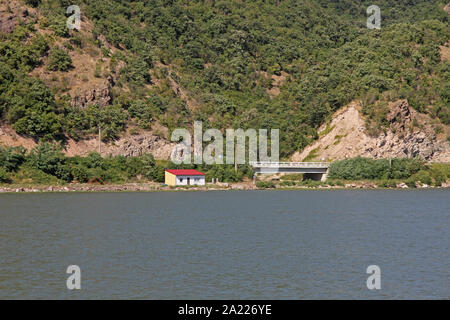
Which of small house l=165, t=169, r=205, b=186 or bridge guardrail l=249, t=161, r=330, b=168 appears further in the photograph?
bridge guardrail l=249, t=161, r=330, b=168

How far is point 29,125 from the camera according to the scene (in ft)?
334

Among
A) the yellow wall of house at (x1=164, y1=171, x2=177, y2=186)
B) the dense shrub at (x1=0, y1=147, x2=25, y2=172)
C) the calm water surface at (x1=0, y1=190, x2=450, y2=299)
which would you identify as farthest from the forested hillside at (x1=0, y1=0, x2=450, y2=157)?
the calm water surface at (x1=0, y1=190, x2=450, y2=299)

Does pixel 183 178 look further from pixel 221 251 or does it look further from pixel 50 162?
pixel 221 251

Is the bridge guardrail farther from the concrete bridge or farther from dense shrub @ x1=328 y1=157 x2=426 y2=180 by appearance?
dense shrub @ x1=328 y1=157 x2=426 y2=180

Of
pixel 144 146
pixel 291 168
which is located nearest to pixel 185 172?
pixel 144 146

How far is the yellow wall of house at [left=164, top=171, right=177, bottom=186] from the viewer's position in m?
99.0

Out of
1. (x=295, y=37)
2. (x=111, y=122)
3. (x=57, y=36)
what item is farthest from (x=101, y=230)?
(x=295, y=37)

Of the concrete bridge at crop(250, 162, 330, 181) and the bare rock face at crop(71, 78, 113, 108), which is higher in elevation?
the bare rock face at crop(71, 78, 113, 108)

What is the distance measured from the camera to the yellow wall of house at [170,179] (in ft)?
325

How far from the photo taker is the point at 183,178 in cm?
9981

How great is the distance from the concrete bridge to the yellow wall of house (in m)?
16.6

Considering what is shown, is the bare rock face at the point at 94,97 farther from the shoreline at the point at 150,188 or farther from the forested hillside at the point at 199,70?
the shoreline at the point at 150,188
